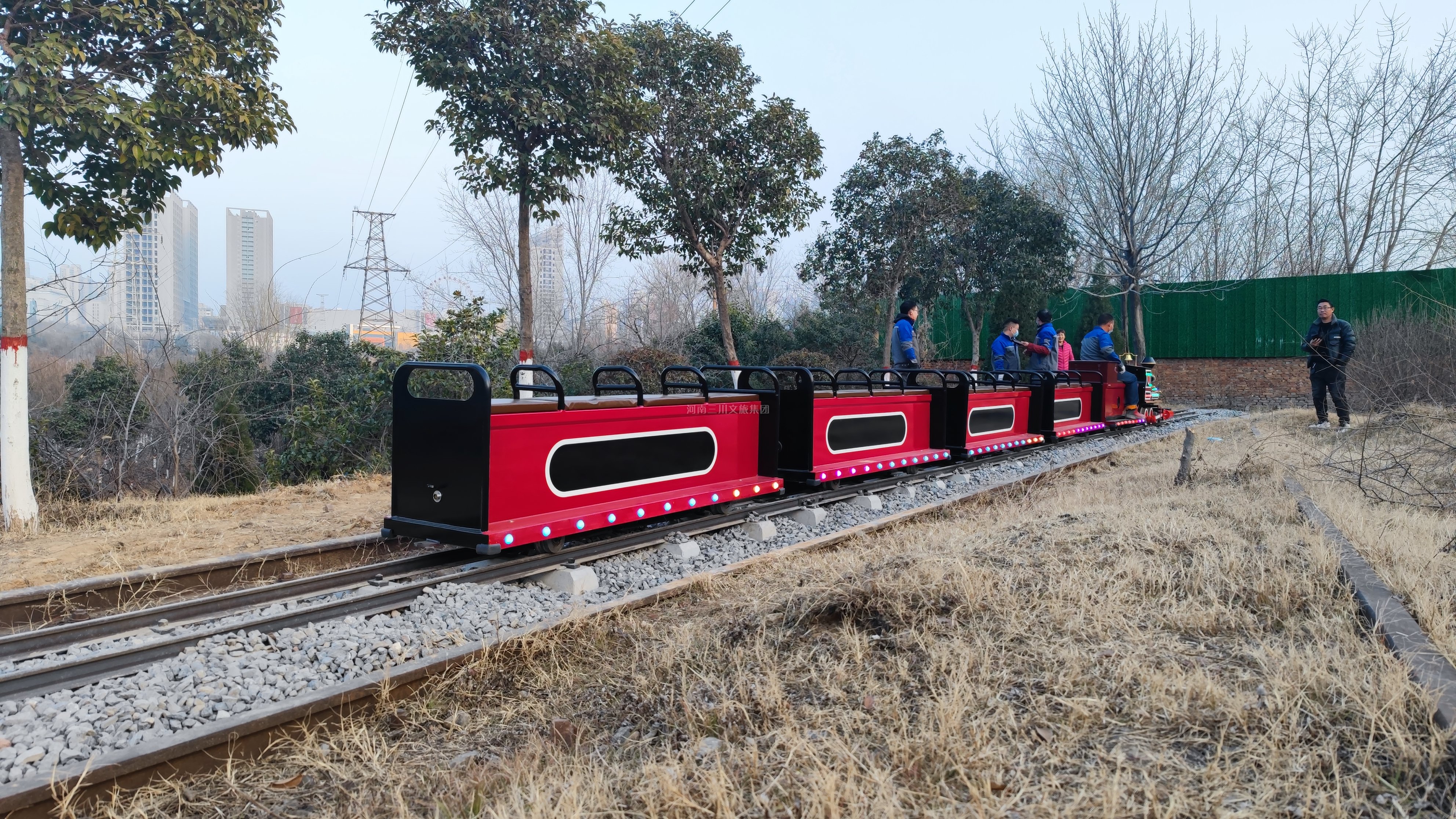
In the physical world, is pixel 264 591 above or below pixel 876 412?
below

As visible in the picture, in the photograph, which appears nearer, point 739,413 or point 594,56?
point 739,413

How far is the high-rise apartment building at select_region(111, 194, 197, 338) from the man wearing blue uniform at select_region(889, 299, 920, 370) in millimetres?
7381

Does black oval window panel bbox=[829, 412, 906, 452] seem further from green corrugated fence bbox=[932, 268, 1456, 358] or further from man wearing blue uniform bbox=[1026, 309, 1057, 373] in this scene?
green corrugated fence bbox=[932, 268, 1456, 358]

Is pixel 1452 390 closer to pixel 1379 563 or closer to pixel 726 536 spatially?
pixel 1379 563

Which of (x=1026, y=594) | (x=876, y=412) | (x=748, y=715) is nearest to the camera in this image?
(x=748, y=715)

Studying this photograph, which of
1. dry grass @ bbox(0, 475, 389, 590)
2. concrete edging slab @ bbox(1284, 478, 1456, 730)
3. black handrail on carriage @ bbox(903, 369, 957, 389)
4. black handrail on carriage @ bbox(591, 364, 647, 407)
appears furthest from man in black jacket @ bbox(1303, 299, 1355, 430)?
dry grass @ bbox(0, 475, 389, 590)

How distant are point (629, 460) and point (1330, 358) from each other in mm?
9931

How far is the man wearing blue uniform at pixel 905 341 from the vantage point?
8734 mm

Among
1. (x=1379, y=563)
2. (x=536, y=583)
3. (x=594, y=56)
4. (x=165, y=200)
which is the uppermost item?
(x=594, y=56)

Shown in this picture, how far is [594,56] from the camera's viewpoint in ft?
33.9

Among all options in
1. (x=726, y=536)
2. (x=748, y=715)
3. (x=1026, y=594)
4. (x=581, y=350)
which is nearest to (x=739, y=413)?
(x=726, y=536)

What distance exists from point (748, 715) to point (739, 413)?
379 centimetres

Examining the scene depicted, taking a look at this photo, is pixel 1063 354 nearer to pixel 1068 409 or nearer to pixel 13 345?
pixel 1068 409

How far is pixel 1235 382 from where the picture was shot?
21.9 meters
